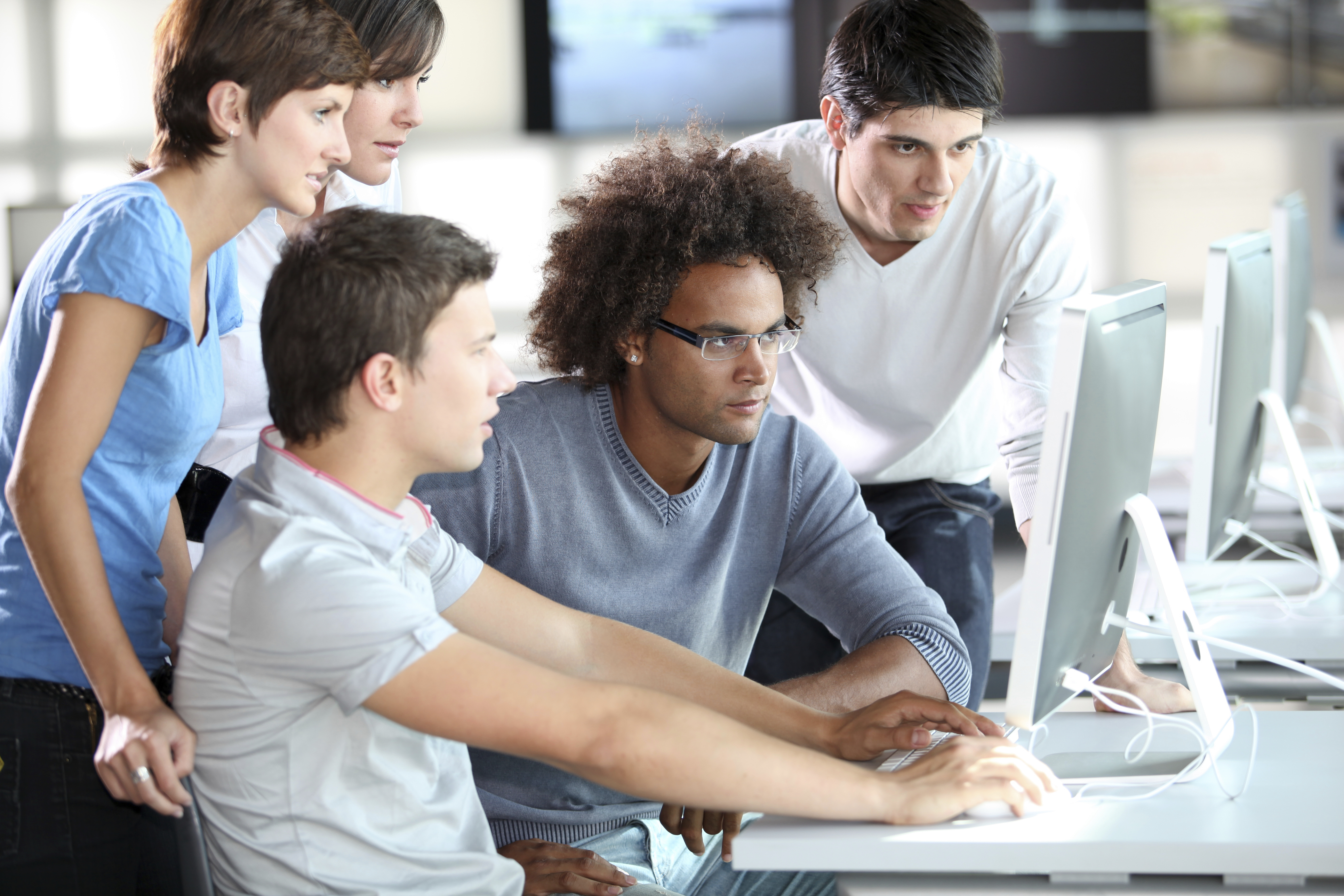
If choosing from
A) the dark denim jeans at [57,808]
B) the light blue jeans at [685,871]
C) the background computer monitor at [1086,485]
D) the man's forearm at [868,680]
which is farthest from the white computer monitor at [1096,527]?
the dark denim jeans at [57,808]

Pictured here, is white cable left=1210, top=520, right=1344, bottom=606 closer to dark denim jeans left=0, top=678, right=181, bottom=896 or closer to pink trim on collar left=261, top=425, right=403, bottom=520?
pink trim on collar left=261, top=425, right=403, bottom=520

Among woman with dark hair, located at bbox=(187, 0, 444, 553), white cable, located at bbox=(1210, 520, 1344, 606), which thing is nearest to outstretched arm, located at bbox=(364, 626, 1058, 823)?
woman with dark hair, located at bbox=(187, 0, 444, 553)

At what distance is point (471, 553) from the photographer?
1387 mm

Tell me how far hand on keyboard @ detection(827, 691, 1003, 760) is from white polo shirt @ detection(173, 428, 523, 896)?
0.39 m

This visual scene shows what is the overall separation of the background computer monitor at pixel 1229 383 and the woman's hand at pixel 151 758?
1.27m

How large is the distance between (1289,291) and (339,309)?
212cm

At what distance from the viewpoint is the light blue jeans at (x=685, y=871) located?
1.47 metres

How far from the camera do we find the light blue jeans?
1.47m

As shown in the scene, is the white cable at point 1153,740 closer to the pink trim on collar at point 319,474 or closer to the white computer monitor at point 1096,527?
the white computer monitor at point 1096,527

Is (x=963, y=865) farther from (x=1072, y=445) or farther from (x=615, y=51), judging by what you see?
(x=615, y=51)

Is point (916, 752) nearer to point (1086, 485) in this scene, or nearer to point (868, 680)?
point (868, 680)

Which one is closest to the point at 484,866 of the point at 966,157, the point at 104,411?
the point at 104,411

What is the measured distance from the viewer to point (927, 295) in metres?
2.13

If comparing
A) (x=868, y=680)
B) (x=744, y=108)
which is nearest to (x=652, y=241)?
(x=868, y=680)
